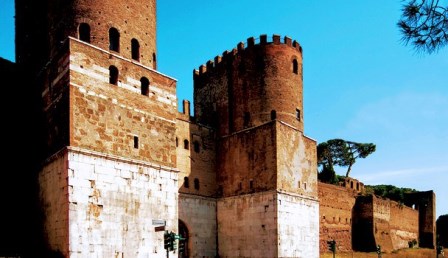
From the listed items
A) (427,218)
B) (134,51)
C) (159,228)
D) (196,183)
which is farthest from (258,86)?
(427,218)

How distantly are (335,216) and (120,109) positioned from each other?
2194cm

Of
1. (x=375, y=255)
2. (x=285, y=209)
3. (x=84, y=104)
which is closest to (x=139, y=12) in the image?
(x=84, y=104)

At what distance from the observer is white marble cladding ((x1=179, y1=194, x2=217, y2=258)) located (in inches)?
968

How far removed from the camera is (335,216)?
117 feet

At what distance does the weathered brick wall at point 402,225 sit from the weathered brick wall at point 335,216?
28.1ft

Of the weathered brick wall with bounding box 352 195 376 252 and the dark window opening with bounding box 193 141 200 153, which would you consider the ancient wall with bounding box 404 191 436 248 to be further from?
the dark window opening with bounding box 193 141 200 153

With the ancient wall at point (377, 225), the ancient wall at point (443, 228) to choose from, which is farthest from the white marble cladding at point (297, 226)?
the ancient wall at point (443, 228)

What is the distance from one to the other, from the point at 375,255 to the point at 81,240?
87.0 feet

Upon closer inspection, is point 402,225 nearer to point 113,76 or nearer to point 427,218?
point 427,218

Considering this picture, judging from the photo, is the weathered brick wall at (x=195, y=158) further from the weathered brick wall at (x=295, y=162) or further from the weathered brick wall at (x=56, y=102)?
the weathered brick wall at (x=56, y=102)

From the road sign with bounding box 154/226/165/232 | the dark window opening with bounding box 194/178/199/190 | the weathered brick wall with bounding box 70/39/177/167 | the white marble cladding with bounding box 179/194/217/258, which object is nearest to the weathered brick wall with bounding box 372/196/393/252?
the white marble cladding with bounding box 179/194/217/258

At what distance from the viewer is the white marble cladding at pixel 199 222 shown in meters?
24.6

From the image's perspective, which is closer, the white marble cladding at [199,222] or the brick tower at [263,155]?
the brick tower at [263,155]

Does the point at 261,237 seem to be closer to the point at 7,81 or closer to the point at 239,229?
the point at 239,229
